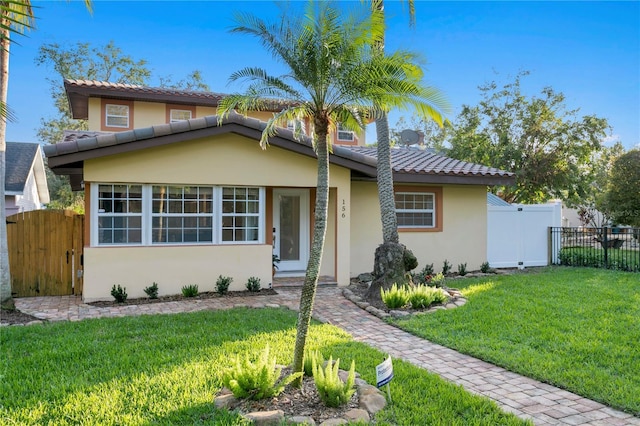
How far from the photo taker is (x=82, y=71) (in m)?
28.5

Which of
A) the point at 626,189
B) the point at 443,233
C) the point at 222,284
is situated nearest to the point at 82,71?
the point at 222,284

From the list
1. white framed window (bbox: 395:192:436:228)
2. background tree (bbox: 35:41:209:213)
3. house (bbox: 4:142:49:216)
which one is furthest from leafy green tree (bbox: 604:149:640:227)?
background tree (bbox: 35:41:209:213)

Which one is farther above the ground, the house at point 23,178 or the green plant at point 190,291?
the house at point 23,178

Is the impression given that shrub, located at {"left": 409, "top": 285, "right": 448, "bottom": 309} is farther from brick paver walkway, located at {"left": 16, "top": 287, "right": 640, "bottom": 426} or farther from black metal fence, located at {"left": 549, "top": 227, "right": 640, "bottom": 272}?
black metal fence, located at {"left": 549, "top": 227, "right": 640, "bottom": 272}

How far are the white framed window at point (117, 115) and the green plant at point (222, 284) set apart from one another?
9.09m

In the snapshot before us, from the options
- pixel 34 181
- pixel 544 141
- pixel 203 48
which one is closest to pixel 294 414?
pixel 203 48

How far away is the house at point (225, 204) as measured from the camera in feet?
31.4

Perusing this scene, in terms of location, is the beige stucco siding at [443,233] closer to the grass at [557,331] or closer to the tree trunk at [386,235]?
the tree trunk at [386,235]

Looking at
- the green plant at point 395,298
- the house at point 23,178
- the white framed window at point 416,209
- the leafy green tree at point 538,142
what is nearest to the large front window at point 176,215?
the green plant at point 395,298

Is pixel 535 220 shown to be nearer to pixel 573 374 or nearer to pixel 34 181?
pixel 573 374

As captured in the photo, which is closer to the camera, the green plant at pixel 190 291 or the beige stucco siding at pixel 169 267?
the beige stucco siding at pixel 169 267

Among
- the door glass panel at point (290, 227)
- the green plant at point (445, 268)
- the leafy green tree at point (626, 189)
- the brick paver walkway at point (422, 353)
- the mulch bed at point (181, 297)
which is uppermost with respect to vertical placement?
the leafy green tree at point (626, 189)

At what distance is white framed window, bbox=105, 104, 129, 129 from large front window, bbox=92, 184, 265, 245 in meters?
7.64

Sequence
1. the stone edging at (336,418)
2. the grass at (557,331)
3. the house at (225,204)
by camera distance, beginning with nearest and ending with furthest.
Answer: the stone edging at (336,418) < the grass at (557,331) < the house at (225,204)
